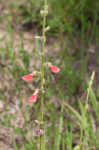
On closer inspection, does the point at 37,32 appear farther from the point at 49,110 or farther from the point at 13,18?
the point at 49,110

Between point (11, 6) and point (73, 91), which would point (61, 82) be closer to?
point (73, 91)

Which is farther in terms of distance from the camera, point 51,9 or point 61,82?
point 51,9

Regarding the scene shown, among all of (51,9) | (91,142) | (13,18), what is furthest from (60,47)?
(91,142)

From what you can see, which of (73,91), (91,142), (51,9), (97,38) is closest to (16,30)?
(51,9)

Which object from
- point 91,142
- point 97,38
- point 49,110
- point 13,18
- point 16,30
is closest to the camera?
point 91,142

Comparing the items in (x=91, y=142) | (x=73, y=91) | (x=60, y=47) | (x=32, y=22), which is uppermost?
(x=32, y=22)

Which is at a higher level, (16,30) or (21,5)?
(21,5)

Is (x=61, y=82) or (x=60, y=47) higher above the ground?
(x=60, y=47)

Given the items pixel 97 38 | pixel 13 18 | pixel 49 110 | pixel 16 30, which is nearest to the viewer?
pixel 49 110

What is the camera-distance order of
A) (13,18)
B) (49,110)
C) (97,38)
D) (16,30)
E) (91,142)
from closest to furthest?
(91,142) < (49,110) < (97,38) < (16,30) < (13,18)
